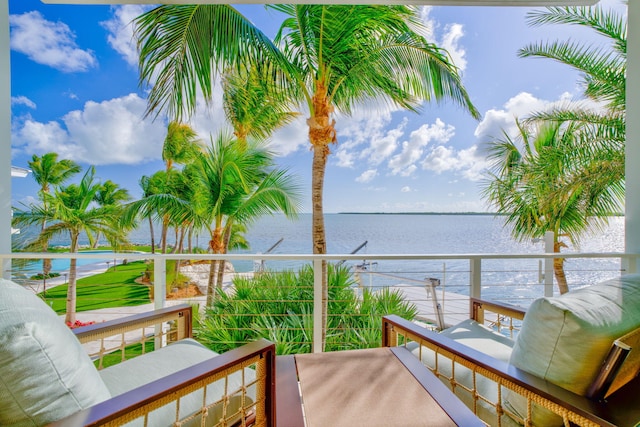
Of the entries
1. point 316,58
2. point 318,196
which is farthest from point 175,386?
point 316,58

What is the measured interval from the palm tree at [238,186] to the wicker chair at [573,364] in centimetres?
409

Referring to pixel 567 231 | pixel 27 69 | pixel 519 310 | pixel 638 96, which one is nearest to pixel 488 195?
pixel 567 231

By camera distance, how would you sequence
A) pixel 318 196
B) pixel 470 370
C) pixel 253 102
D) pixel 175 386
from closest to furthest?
pixel 175 386
pixel 470 370
pixel 318 196
pixel 253 102

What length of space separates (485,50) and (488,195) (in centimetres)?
1241

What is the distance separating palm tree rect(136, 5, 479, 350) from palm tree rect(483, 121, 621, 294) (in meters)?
1.65

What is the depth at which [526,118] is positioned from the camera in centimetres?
534

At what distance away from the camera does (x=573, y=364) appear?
0.84m

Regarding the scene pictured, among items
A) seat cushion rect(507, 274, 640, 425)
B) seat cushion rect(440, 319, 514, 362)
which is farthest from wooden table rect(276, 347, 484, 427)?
seat cushion rect(440, 319, 514, 362)

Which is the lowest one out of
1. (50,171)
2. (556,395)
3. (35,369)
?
(556,395)

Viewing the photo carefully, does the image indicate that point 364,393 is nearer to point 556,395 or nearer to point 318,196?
point 556,395

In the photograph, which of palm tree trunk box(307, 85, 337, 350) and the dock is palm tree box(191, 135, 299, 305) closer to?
palm tree trunk box(307, 85, 337, 350)

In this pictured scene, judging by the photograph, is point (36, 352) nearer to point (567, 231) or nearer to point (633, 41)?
point (633, 41)

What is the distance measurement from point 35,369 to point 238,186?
4.62m

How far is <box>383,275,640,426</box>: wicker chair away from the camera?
0.80m
